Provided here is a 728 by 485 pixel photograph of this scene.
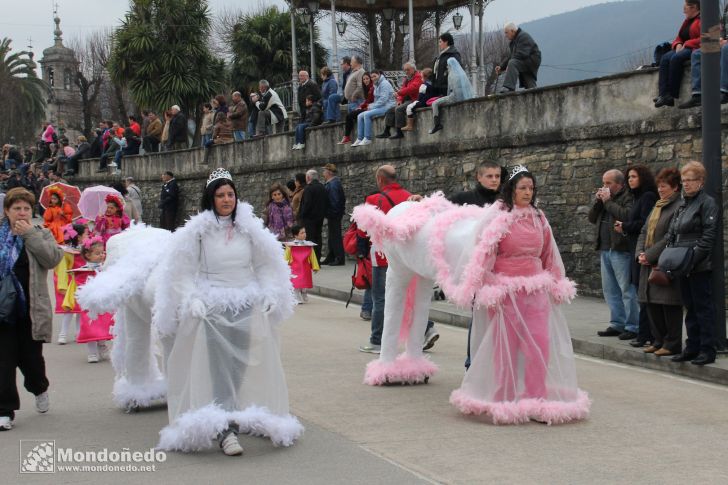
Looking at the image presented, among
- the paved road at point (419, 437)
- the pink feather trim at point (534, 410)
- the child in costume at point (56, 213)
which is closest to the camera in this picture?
the paved road at point (419, 437)

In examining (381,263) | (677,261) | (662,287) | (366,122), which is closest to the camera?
(677,261)

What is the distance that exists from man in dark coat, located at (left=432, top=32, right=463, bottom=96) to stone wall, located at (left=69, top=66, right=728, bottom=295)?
53cm

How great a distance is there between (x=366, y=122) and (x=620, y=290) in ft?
37.6

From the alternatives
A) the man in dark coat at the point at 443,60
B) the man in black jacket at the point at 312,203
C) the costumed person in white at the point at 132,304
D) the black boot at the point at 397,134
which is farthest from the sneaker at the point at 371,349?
the black boot at the point at 397,134

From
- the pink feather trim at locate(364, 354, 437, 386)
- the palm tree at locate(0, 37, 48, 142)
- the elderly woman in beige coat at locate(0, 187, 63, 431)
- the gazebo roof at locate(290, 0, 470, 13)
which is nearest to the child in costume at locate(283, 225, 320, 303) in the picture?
the pink feather trim at locate(364, 354, 437, 386)

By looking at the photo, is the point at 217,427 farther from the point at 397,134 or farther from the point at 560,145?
the point at 397,134

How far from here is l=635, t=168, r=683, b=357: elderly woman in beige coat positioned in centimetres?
1019

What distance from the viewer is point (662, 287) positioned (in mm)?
10211

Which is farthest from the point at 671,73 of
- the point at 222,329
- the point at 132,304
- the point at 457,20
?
the point at 457,20

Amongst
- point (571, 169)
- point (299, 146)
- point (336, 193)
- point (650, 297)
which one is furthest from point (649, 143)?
point (299, 146)

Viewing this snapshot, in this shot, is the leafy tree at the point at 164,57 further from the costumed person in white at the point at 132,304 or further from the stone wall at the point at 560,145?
the costumed person in white at the point at 132,304

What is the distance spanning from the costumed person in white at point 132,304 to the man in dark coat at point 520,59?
1006 centimetres

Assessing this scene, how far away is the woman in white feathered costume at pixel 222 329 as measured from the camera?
684 cm

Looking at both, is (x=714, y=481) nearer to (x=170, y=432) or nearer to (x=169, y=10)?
(x=170, y=432)
